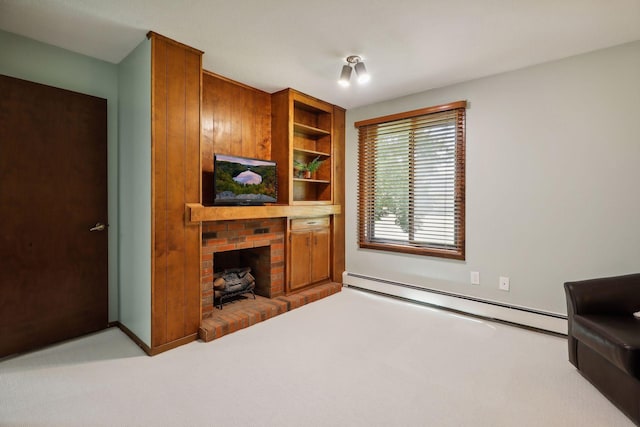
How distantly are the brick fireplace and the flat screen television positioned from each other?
0.88 ft

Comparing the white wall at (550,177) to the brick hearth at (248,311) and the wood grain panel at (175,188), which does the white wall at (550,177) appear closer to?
the brick hearth at (248,311)

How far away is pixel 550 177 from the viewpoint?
2789 millimetres

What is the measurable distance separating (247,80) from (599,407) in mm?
3769

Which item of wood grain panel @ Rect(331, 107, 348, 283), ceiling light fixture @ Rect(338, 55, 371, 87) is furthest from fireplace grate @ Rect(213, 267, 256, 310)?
ceiling light fixture @ Rect(338, 55, 371, 87)

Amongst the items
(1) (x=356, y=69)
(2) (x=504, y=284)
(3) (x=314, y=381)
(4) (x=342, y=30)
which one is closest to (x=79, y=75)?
(4) (x=342, y=30)

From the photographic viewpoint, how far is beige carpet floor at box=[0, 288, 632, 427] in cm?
170

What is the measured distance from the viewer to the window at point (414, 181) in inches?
132

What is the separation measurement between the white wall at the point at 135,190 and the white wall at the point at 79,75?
0.08 metres

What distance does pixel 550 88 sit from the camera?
9.12 feet

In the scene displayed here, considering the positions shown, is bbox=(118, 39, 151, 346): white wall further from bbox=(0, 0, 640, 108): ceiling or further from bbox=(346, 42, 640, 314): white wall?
bbox=(346, 42, 640, 314): white wall

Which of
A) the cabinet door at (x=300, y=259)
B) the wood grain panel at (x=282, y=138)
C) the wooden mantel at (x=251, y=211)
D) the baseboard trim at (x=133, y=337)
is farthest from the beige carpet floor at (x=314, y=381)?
the wood grain panel at (x=282, y=138)

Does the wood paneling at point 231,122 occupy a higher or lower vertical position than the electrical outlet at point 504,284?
higher

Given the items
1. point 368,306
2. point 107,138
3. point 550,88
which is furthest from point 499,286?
point 107,138

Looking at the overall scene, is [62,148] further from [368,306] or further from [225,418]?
[368,306]
